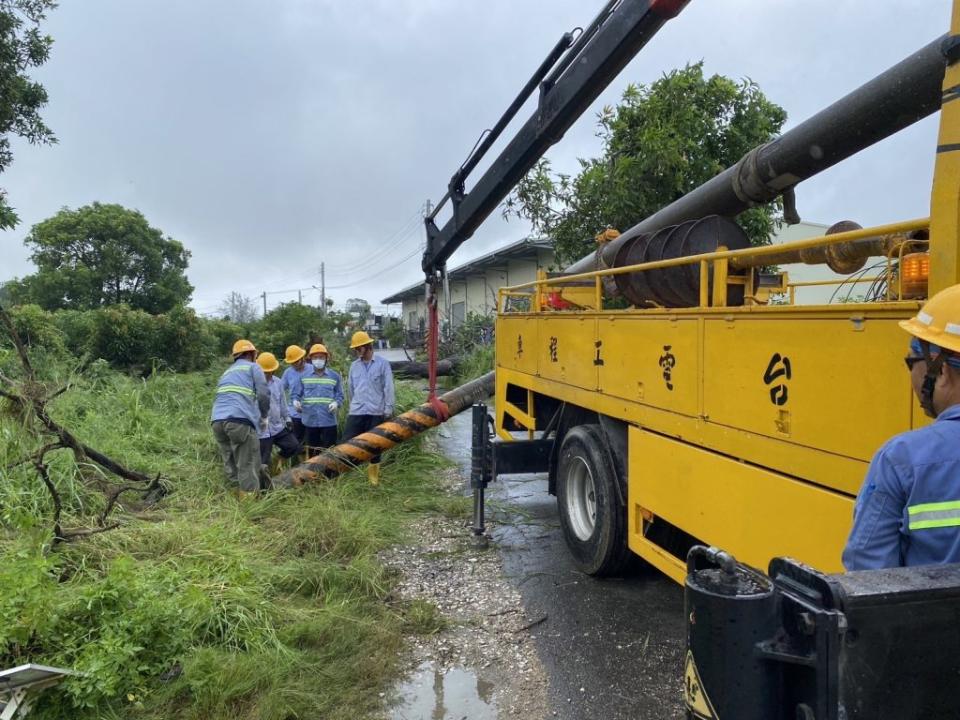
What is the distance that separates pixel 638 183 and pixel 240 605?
722 centimetres

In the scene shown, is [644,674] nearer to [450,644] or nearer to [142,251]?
[450,644]

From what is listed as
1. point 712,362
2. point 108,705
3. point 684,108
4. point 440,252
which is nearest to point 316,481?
point 440,252

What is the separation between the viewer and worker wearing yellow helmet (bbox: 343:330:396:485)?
777 centimetres

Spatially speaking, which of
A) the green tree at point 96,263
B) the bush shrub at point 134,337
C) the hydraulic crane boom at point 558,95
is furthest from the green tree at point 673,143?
the green tree at point 96,263

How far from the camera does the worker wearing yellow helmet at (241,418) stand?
6.37 metres

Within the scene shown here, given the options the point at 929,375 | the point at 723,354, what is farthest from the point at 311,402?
the point at 929,375

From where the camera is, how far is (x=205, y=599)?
377 centimetres

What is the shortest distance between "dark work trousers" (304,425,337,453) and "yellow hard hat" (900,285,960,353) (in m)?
6.98

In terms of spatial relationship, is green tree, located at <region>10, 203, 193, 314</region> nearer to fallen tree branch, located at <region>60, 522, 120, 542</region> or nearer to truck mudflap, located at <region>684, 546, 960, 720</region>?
fallen tree branch, located at <region>60, 522, 120, 542</region>

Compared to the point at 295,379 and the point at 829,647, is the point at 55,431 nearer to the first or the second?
the point at 295,379

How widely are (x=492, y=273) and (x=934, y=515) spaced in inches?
922

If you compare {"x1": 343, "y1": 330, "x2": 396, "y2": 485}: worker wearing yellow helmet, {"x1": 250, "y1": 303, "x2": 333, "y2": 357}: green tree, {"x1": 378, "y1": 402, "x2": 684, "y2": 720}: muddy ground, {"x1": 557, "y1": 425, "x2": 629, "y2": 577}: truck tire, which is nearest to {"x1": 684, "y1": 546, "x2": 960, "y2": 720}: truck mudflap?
{"x1": 378, "y1": 402, "x2": 684, "y2": 720}: muddy ground

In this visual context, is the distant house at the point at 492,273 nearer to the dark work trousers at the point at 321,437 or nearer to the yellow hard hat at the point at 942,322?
the dark work trousers at the point at 321,437

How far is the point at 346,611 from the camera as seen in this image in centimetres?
421
